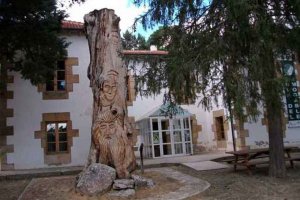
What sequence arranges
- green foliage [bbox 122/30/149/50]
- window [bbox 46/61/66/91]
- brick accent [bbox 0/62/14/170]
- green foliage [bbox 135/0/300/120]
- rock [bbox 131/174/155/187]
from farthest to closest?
window [bbox 46/61/66/91]
brick accent [bbox 0/62/14/170]
green foliage [bbox 122/30/149/50]
rock [bbox 131/174/155/187]
green foliage [bbox 135/0/300/120]

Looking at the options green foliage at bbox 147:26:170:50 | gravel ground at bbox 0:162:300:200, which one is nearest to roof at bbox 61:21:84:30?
gravel ground at bbox 0:162:300:200

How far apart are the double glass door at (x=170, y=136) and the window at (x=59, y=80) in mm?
4369

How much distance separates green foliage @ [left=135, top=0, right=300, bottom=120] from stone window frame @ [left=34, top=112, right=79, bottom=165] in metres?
8.13

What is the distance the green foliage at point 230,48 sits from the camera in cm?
815

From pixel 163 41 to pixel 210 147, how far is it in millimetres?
10516

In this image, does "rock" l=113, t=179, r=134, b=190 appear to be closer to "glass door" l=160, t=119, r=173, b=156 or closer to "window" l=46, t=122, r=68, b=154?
"window" l=46, t=122, r=68, b=154

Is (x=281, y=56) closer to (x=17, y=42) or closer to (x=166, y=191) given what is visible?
(x=166, y=191)

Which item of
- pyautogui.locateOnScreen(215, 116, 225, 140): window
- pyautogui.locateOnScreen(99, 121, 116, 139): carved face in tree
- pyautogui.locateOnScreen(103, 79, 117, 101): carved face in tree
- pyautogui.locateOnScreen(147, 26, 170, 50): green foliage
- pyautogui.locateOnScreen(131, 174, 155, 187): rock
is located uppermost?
pyautogui.locateOnScreen(147, 26, 170, 50): green foliage

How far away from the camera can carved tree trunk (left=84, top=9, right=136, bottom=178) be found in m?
9.53

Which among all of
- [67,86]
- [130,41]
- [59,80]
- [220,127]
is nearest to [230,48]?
[130,41]

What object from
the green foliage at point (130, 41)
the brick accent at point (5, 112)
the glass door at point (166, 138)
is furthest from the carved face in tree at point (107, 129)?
the glass door at point (166, 138)

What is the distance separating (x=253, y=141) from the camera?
17516mm

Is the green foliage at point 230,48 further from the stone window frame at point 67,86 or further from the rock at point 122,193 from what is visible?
the stone window frame at point 67,86

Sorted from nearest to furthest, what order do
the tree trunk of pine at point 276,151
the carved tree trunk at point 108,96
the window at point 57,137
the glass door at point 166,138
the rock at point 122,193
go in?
the rock at point 122,193 → the carved tree trunk at point 108,96 → the tree trunk of pine at point 276,151 → the window at point 57,137 → the glass door at point 166,138
